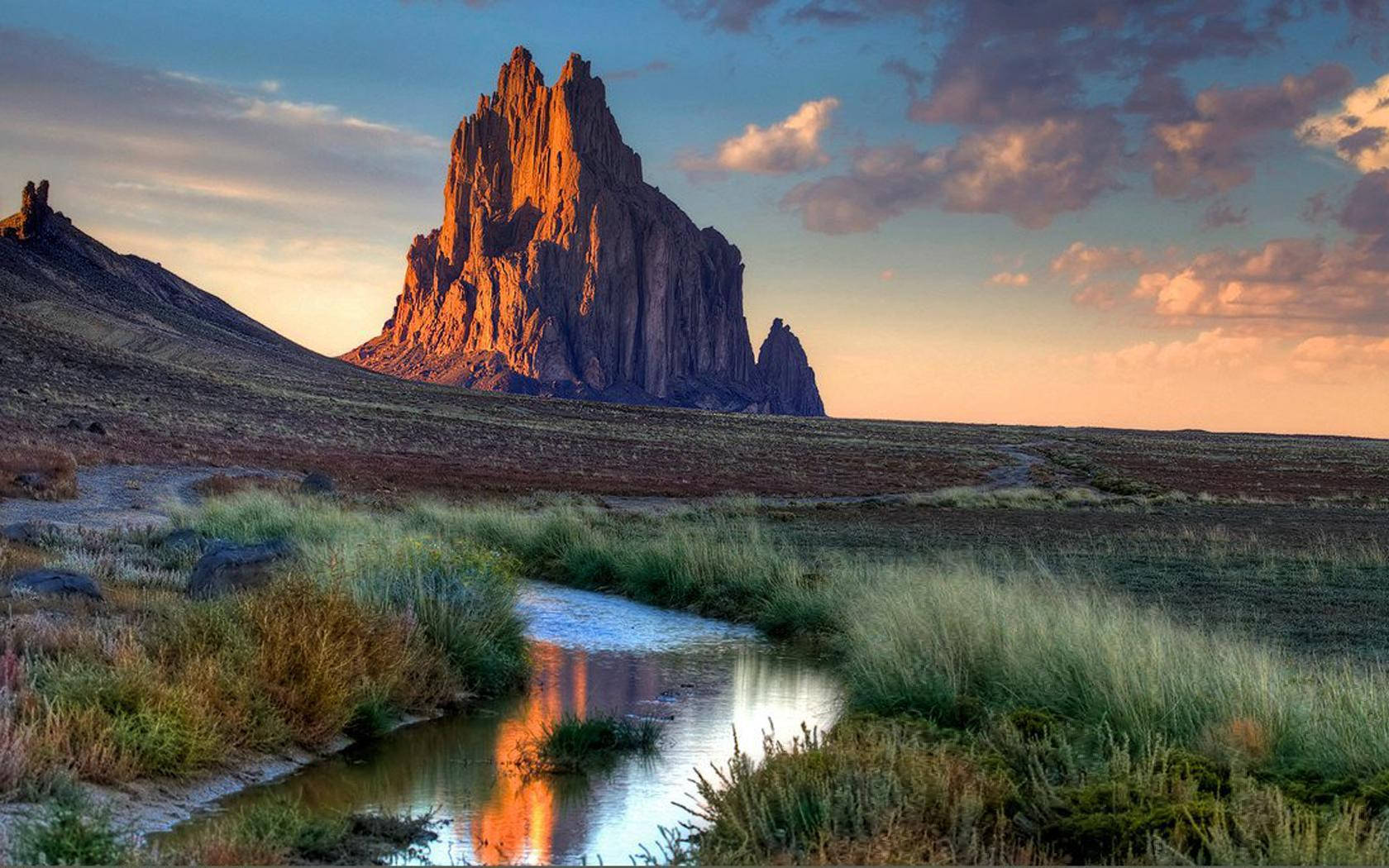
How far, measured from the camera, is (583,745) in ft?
37.0

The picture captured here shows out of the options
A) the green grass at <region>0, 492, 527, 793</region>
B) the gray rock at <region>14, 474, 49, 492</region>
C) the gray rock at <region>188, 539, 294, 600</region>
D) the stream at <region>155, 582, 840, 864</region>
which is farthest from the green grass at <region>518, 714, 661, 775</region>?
the gray rock at <region>14, 474, 49, 492</region>

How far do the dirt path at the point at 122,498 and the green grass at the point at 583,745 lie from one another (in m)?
16.8

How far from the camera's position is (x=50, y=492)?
29078 mm

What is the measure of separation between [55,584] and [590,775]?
768 cm

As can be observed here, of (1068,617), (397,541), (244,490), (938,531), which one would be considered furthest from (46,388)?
(1068,617)

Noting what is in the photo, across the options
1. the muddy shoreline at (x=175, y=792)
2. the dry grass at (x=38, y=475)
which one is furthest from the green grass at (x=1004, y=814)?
the dry grass at (x=38, y=475)

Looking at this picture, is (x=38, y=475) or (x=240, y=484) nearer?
(x=38, y=475)

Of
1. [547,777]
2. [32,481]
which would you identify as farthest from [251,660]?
[32,481]

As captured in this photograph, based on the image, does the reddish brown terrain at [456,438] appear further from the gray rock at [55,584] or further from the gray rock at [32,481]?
the gray rock at [55,584]

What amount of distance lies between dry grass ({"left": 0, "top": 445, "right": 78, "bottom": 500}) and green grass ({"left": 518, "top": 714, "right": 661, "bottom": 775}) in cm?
2191

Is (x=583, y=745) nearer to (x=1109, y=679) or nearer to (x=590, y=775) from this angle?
(x=590, y=775)

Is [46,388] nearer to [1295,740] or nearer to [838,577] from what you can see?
[838,577]

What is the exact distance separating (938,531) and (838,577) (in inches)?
603

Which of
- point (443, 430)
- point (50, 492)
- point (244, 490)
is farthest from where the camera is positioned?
point (443, 430)
